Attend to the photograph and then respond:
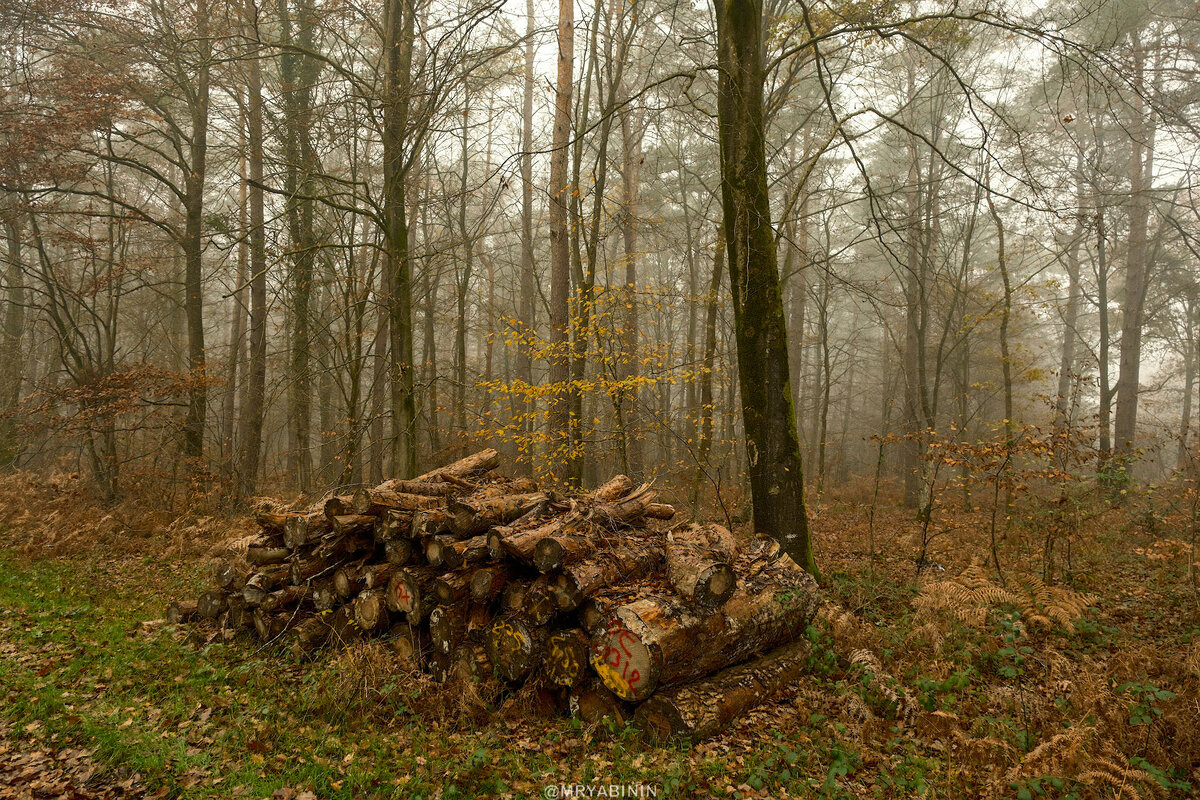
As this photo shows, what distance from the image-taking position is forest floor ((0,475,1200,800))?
12.2 ft

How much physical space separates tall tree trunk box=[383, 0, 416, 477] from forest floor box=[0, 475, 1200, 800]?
3.96 metres

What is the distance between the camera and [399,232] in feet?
31.4

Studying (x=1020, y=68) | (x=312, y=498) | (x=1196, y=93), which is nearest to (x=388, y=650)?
(x=312, y=498)

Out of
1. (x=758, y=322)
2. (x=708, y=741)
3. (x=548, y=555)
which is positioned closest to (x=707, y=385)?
(x=758, y=322)

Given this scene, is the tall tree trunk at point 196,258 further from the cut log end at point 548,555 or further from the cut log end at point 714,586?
the cut log end at point 714,586

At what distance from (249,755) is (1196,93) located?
19305 millimetres

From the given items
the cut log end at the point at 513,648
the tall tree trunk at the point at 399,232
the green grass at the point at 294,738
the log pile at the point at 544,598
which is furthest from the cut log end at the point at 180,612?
the cut log end at the point at 513,648

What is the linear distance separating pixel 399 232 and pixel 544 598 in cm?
699

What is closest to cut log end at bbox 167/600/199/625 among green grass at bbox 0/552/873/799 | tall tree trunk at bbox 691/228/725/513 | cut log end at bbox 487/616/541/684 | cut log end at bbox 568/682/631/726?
green grass at bbox 0/552/873/799

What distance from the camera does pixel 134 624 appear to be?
6.27m

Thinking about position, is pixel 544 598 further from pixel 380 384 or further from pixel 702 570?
pixel 380 384

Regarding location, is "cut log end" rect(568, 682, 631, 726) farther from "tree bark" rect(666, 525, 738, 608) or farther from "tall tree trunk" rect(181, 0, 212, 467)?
"tall tree trunk" rect(181, 0, 212, 467)

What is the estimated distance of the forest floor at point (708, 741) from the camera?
371 centimetres

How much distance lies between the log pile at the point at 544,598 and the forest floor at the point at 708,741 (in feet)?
0.81
